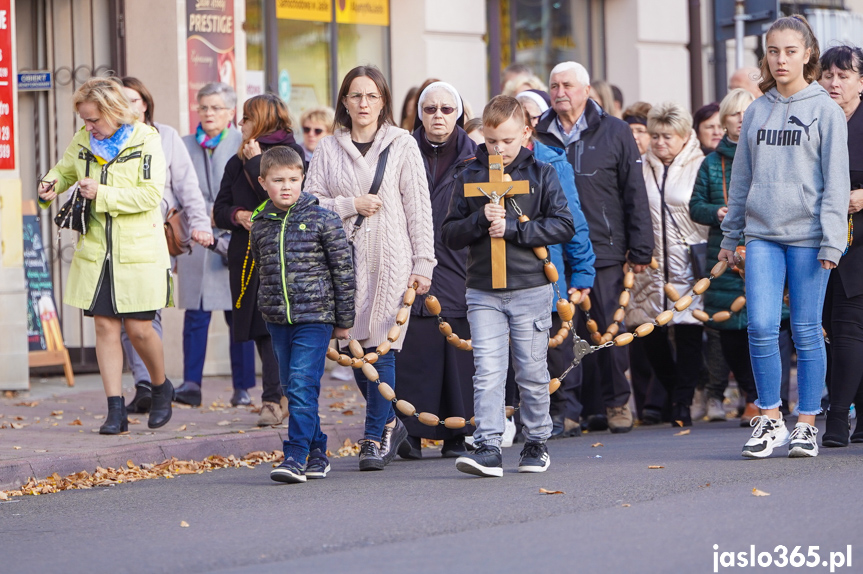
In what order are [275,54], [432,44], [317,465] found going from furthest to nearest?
[432,44], [275,54], [317,465]

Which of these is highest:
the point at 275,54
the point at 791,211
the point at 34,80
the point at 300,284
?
the point at 275,54

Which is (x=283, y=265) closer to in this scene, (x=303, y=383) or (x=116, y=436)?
(x=303, y=383)

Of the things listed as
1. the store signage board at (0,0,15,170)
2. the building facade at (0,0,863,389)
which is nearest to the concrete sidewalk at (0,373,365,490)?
the building facade at (0,0,863,389)

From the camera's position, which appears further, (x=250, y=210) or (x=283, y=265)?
(x=250, y=210)

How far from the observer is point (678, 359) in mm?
9805

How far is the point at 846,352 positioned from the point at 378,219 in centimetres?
251

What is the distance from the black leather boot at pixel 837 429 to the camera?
7391 millimetres

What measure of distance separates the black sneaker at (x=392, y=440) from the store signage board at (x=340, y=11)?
658 centimetres

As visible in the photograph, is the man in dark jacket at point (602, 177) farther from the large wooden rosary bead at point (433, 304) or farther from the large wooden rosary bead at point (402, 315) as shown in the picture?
the large wooden rosary bead at point (402, 315)

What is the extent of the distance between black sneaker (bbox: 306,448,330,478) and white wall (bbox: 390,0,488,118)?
23.9 ft

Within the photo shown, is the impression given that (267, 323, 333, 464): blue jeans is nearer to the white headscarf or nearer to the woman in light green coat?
the white headscarf

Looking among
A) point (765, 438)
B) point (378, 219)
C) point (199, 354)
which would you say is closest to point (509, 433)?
point (378, 219)

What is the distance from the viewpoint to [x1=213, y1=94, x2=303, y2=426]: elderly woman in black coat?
30.0 ft

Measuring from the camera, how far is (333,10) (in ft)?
45.2
